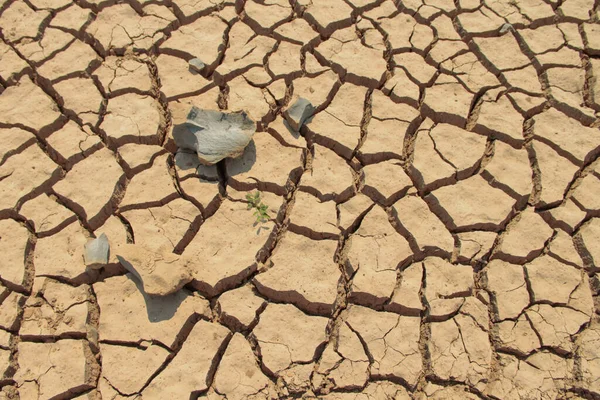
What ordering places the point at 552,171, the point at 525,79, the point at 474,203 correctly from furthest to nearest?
the point at 525,79 → the point at 552,171 → the point at 474,203

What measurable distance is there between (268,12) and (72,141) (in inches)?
57.3

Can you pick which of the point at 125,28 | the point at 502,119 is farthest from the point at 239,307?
the point at 125,28

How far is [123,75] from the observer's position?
323 cm

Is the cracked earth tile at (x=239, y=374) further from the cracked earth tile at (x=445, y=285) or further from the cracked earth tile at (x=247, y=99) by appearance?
the cracked earth tile at (x=247, y=99)

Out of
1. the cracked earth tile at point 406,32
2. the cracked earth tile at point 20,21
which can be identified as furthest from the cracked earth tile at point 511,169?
the cracked earth tile at point 20,21

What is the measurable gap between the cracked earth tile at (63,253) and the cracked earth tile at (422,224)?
152 centimetres

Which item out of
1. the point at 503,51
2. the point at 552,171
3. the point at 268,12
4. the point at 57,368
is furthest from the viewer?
the point at 268,12

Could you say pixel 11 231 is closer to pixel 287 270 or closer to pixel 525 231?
pixel 287 270

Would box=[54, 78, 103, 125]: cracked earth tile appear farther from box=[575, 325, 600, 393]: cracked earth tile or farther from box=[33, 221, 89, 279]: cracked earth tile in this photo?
box=[575, 325, 600, 393]: cracked earth tile

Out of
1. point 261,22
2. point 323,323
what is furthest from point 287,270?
point 261,22

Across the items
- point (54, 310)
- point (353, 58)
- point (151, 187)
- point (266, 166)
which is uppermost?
point (353, 58)

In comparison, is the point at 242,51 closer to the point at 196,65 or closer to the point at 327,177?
the point at 196,65

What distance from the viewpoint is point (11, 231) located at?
106 inches

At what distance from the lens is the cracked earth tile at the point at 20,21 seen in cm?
340
